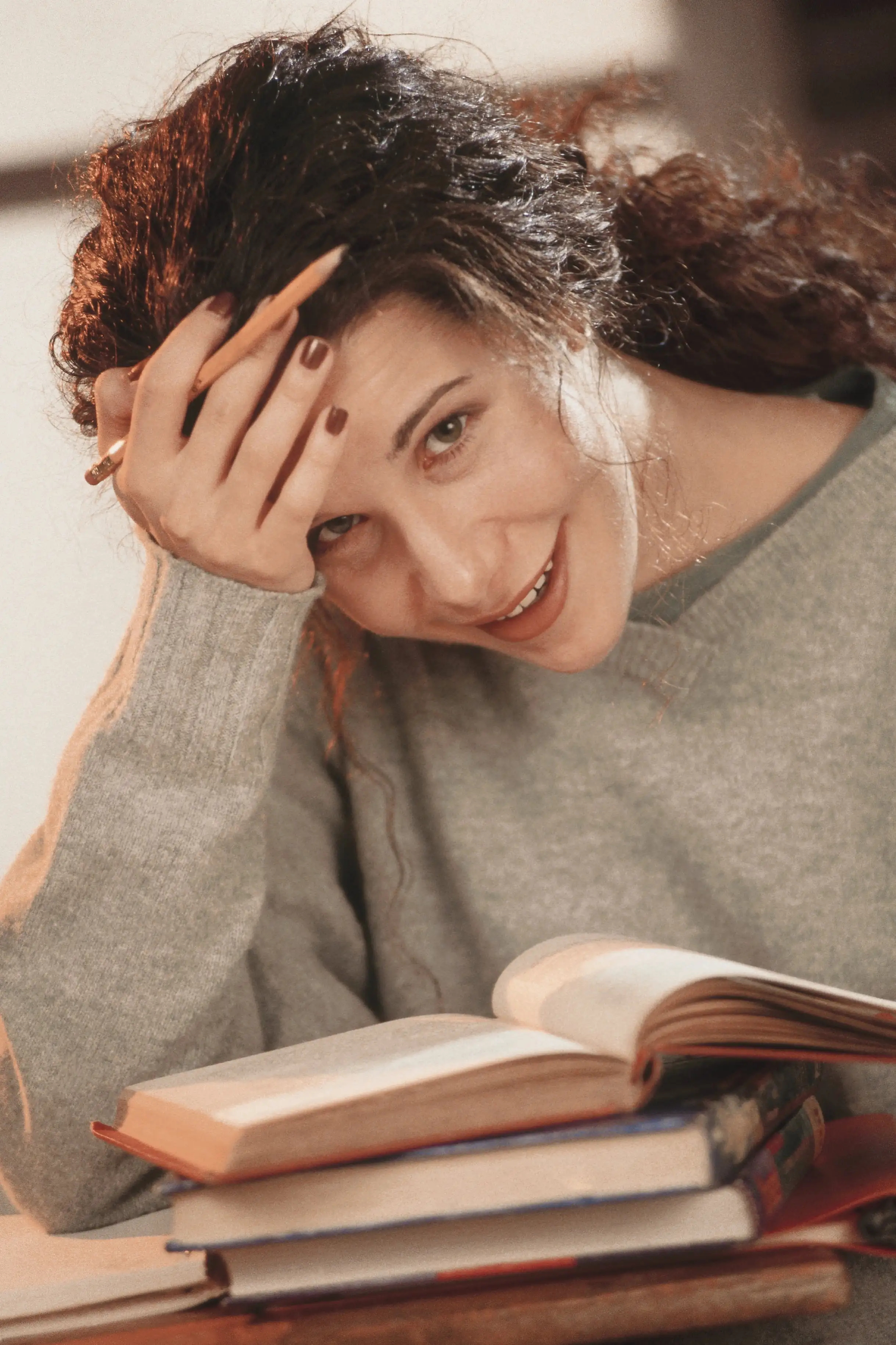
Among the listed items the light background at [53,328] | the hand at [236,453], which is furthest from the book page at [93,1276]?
the light background at [53,328]

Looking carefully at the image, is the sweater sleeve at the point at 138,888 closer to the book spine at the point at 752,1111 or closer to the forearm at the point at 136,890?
the forearm at the point at 136,890

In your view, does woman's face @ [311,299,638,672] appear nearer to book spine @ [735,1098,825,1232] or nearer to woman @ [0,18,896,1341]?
woman @ [0,18,896,1341]

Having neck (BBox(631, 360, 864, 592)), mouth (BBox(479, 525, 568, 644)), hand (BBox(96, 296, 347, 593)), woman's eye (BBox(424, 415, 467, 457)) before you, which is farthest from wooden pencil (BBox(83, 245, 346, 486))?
neck (BBox(631, 360, 864, 592))

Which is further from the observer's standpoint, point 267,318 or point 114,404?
point 114,404

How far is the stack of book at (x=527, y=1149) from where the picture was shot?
0.50 meters

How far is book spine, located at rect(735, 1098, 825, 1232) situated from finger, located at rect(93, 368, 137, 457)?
602 millimetres

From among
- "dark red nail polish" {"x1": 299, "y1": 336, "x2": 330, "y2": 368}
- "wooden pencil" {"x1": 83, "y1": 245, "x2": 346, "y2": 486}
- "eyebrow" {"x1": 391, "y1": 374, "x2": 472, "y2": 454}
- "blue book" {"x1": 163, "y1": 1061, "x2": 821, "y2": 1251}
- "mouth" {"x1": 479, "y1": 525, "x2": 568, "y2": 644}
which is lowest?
"blue book" {"x1": 163, "y1": 1061, "x2": 821, "y2": 1251}

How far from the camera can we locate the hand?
781 mm

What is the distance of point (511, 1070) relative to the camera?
1.65 feet

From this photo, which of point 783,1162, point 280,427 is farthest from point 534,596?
point 783,1162

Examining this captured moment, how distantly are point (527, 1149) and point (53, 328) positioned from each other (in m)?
1.33

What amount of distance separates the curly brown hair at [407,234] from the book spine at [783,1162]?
51 cm

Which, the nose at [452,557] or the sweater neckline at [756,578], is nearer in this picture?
the nose at [452,557]

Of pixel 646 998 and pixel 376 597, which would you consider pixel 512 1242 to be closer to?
pixel 646 998
